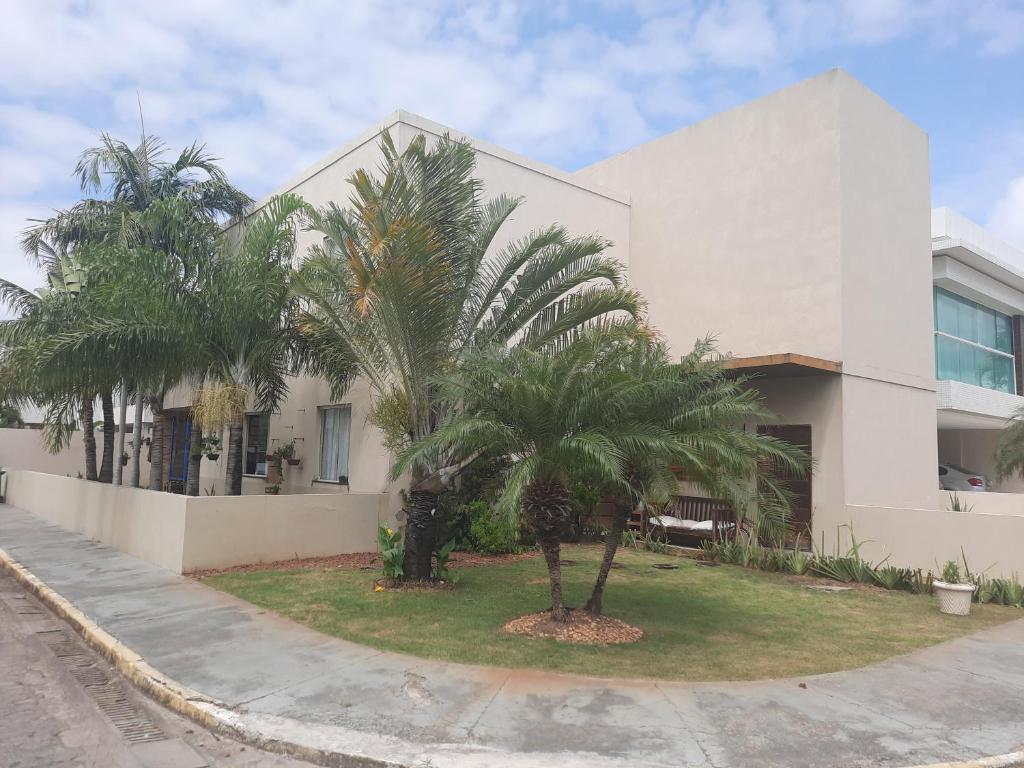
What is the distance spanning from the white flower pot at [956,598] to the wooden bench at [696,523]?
175 inches

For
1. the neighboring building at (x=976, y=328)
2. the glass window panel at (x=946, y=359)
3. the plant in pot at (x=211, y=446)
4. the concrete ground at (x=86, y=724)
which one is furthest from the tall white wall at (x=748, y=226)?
the concrete ground at (x=86, y=724)

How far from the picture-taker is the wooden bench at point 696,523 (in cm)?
1419

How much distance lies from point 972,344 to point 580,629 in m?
17.2

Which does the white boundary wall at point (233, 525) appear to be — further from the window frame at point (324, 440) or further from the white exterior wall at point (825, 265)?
the white exterior wall at point (825, 265)

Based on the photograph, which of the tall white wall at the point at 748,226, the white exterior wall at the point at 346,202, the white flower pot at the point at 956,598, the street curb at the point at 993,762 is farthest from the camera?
the tall white wall at the point at 748,226

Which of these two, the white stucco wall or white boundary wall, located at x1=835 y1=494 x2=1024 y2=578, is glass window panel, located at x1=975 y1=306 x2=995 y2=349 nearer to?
white boundary wall, located at x1=835 y1=494 x2=1024 y2=578

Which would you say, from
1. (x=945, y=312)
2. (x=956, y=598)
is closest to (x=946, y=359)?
(x=945, y=312)

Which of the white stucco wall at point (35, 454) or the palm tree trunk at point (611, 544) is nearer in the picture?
the palm tree trunk at point (611, 544)

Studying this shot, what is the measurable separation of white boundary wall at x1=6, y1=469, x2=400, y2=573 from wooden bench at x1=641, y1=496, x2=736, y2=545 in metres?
5.39

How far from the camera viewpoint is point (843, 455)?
43.7ft

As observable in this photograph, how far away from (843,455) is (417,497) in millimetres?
7735

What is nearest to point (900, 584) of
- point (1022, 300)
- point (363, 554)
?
point (363, 554)

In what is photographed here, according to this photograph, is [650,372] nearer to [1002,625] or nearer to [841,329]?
[1002,625]

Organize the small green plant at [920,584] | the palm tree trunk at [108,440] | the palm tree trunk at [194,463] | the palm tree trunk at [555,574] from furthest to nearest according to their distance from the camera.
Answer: the palm tree trunk at [108,440] → the palm tree trunk at [194,463] → the small green plant at [920,584] → the palm tree trunk at [555,574]
